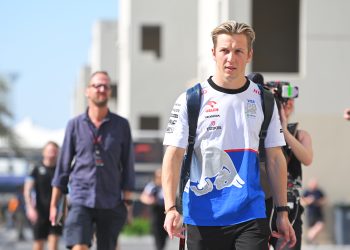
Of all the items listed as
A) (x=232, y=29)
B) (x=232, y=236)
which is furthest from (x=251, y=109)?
(x=232, y=236)

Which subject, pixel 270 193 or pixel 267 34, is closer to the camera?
pixel 270 193

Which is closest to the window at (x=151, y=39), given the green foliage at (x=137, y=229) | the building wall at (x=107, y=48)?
the building wall at (x=107, y=48)

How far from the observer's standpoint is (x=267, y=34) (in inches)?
1230

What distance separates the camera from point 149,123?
48500 millimetres

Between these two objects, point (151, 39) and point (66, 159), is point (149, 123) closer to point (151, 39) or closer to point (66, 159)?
point (151, 39)

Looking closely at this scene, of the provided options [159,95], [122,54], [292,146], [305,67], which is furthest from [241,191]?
[122,54]

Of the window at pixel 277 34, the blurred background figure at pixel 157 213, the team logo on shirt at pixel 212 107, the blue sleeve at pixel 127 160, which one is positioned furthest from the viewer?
the window at pixel 277 34

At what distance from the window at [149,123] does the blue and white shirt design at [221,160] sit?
41.1 meters

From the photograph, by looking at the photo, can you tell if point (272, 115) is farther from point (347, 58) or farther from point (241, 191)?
point (347, 58)

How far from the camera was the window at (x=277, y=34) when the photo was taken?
3114 cm

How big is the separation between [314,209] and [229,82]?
21.8 metres

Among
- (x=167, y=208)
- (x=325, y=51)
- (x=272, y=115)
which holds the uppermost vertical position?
(x=325, y=51)

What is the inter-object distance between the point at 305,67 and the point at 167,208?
22.1 m

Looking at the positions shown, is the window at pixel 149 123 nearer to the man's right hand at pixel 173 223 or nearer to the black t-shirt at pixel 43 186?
the black t-shirt at pixel 43 186
